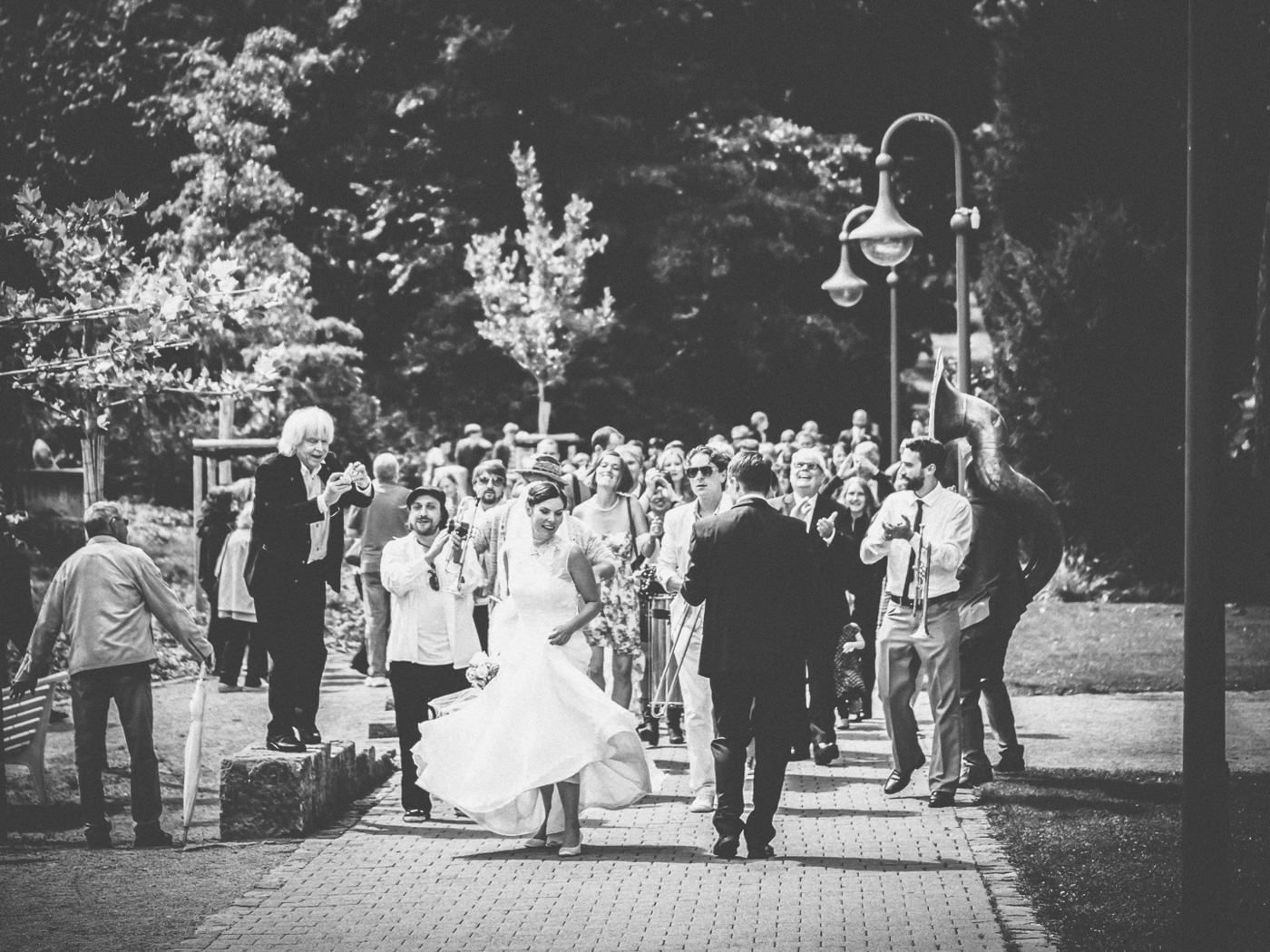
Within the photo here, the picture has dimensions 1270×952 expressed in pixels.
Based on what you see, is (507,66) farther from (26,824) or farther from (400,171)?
(26,824)

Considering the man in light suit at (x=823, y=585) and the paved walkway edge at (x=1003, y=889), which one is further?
the man in light suit at (x=823, y=585)

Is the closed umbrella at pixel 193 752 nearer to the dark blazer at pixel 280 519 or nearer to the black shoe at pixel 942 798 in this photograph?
the dark blazer at pixel 280 519

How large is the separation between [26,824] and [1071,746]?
6.97 meters

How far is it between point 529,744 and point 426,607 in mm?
1588

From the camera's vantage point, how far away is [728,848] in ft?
28.3

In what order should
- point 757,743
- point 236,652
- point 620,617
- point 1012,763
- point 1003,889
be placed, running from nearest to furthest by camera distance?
point 1003,889 < point 757,743 < point 1012,763 < point 620,617 < point 236,652

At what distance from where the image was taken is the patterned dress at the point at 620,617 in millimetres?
11406

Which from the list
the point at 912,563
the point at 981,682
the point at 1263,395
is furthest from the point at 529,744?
the point at 1263,395

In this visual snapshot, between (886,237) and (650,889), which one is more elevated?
(886,237)

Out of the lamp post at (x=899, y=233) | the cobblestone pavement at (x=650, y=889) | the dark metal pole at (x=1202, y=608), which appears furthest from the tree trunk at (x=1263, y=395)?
the dark metal pole at (x=1202, y=608)

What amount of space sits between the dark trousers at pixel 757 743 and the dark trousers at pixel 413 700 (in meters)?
1.97

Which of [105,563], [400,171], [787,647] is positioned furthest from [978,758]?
[400,171]

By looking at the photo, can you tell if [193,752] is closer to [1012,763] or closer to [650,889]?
[650,889]

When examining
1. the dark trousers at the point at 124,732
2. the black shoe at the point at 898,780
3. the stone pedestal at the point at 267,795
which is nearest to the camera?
the stone pedestal at the point at 267,795
